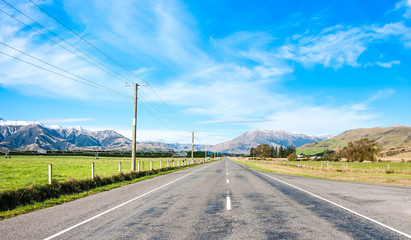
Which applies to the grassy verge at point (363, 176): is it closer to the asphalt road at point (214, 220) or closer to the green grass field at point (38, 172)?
the asphalt road at point (214, 220)

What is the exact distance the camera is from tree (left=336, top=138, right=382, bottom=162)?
92.9 metres

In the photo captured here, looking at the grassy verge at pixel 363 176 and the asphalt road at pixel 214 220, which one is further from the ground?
the asphalt road at pixel 214 220

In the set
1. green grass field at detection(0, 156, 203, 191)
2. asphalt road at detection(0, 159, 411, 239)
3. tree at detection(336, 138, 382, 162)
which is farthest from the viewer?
tree at detection(336, 138, 382, 162)

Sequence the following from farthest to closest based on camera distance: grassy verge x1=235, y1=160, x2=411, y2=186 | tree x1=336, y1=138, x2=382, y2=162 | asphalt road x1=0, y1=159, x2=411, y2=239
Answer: tree x1=336, y1=138, x2=382, y2=162
grassy verge x1=235, y1=160, x2=411, y2=186
asphalt road x1=0, y1=159, x2=411, y2=239

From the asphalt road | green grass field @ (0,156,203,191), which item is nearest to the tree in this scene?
green grass field @ (0,156,203,191)

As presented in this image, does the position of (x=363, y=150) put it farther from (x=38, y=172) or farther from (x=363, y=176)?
(x=38, y=172)

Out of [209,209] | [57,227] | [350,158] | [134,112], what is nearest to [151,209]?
[209,209]

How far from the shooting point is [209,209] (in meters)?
8.48

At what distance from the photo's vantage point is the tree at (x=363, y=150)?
92.9 meters

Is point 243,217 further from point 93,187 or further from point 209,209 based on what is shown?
point 93,187

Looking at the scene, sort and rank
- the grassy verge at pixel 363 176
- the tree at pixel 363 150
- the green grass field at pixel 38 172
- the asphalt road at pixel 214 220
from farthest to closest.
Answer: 1. the tree at pixel 363 150
2. the grassy verge at pixel 363 176
3. the green grass field at pixel 38 172
4. the asphalt road at pixel 214 220

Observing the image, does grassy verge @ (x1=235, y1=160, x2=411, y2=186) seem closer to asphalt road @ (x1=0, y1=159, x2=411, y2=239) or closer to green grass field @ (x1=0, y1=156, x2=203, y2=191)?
asphalt road @ (x1=0, y1=159, x2=411, y2=239)

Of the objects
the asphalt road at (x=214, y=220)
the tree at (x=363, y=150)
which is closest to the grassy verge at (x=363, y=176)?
the asphalt road at (x=214, y=220)

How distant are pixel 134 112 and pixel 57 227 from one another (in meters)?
18.8
